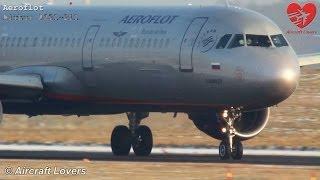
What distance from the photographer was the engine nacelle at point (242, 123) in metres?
50.0

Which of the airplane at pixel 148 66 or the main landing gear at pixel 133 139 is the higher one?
the airplane at pixel 148 66

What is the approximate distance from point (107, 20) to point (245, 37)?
5.95m

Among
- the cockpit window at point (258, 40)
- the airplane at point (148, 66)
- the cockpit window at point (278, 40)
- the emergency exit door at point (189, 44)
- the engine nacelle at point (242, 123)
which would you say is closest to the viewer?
the airplane at point (148, 66)

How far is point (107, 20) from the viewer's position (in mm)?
50594

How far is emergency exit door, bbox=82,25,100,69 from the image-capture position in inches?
1960

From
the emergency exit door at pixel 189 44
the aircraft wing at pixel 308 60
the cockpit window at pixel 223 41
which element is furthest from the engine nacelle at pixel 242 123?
the cockpit window at pixel 223 41

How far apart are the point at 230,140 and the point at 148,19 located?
527 cm

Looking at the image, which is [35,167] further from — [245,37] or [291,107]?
[291,107]

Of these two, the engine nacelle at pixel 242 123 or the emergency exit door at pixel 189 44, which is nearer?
the emergency exit door at pixel 189 44

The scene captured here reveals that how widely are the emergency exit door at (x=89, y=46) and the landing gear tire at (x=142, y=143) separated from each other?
12.3 feet

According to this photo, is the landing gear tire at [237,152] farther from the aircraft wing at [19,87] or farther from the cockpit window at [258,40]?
the aircraft wing at [19,87]

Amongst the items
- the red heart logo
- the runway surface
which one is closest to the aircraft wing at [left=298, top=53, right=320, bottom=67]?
the runway surface

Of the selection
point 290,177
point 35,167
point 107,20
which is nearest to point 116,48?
point 107,20

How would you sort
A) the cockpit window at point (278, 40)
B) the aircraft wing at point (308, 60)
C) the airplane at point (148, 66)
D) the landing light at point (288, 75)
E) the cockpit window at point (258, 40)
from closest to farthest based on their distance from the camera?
the landing light at point (288, 75) < the airplane at point (148, 66) < the cockpit window at point (258, 40) < the cockpit window at point (278, 40) < the aircraft wing at point (308, 60)
